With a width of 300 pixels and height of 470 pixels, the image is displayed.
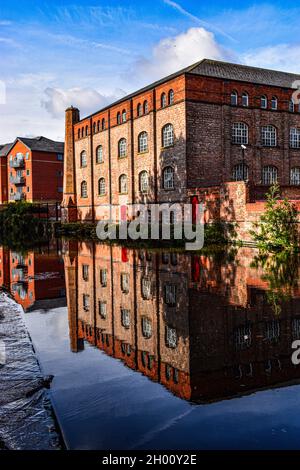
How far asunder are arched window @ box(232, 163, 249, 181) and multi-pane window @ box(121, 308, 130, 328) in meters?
23.4

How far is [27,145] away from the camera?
59.3m

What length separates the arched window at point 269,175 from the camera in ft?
105

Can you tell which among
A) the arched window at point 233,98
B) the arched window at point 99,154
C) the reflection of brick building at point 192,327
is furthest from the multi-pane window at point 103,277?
the arched window at point 99,154

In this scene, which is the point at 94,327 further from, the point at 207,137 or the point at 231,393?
the point at 207,137

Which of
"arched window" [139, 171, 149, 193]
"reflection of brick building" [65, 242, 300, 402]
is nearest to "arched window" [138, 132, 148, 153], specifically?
"arched window" [139, 171, 149, 193]

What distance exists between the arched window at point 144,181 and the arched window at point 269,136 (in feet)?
31.0

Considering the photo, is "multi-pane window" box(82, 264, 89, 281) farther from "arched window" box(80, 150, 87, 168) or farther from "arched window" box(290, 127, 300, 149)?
"arched window" box(80, 150, 87, 168)

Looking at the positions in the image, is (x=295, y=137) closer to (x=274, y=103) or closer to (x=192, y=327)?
(x=274, y=103)

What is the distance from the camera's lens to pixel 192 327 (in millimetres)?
6930

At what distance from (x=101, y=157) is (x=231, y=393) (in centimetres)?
3822

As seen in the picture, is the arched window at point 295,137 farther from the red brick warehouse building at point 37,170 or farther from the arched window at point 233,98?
the red brick warehouse building at point 37,170

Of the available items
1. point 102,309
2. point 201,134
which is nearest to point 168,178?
point 201,134

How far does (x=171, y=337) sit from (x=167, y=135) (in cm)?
2579

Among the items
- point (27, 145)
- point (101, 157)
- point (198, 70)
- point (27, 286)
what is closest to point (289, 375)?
point (27, 286)
